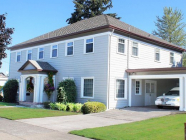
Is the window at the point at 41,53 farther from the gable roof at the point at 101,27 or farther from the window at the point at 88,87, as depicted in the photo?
the window at the point at 88,87

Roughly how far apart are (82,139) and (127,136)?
152 centimetres

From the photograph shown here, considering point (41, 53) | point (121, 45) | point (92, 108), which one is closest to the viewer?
point (92, 108)

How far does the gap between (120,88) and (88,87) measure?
8.14 feet

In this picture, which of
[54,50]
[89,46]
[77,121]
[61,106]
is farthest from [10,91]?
[77,121]

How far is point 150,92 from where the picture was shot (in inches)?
799

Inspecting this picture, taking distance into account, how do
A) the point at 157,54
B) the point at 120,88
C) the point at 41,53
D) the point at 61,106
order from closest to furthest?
the point at 61,106, the point at 120,88, the point at 157,54, the point at 41,53

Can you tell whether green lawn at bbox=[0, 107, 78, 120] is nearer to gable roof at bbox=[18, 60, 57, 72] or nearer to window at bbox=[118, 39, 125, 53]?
gable roof at bbox=[18, 60, 57, 72]

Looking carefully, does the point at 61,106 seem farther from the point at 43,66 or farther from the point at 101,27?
the point at 101,27

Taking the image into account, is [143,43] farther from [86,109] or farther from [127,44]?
[86,109]

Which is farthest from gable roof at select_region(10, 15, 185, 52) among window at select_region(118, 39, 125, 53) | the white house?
window at select_region(118, 39, 125, 53)

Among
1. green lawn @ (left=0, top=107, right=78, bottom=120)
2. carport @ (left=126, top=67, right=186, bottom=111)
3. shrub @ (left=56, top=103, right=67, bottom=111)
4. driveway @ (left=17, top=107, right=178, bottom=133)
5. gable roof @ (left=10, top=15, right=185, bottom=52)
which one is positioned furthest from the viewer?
gable roof @ (left=10, top=15, right=185, bottom=52)

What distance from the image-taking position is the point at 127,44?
1838 centimetres

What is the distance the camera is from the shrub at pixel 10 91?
23.9 meters

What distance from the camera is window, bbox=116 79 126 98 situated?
1746cm
